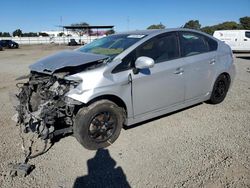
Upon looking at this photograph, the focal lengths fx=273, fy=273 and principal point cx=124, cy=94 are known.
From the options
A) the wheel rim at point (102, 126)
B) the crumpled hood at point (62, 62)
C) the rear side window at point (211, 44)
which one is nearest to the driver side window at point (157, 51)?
the crumpled hood at point (62, 62)

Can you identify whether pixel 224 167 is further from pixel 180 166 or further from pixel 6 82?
pixel 6 82

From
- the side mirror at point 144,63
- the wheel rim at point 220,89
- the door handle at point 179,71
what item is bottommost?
the wheel rim at point 220,89

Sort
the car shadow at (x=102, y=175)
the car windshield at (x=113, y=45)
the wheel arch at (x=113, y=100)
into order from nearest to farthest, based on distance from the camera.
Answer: the car shadow at (x=102, y=175) → the wheel arch at (x=113, y=100) → the car windshield at (x=113, y=45)

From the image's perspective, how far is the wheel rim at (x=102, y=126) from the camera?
403 centimetres

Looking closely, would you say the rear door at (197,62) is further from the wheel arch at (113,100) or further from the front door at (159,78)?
the wheel arch at (113,100)

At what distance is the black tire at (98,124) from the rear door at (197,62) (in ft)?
5.17

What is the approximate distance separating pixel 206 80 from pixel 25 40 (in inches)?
2600

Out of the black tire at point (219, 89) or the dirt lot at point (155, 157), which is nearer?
the dirt lot at point (155, 157)

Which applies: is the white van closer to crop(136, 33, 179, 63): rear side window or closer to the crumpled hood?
crop(136, 33, 179, 63): rear side window

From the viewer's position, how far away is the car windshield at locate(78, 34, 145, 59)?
449 centimetres

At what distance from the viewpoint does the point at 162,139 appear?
4.41 metres

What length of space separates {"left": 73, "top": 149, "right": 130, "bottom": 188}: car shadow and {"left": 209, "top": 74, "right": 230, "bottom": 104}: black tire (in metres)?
3.05

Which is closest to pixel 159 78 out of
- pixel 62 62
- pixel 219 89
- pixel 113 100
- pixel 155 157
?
pixel 113 100

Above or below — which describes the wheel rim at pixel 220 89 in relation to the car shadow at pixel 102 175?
above
